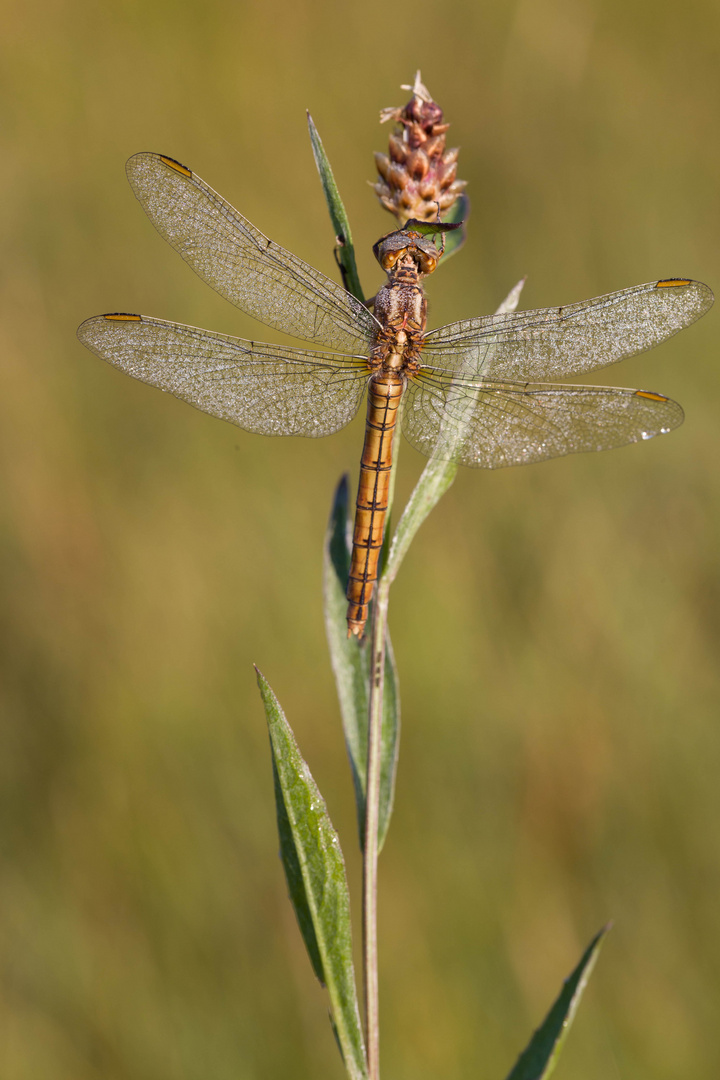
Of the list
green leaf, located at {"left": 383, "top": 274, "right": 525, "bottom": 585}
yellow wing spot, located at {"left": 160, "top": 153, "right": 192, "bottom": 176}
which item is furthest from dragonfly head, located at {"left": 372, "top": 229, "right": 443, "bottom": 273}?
yellow wing spot, located at {"left": 160, "top": 153, "right": 192, "bottom": 176}

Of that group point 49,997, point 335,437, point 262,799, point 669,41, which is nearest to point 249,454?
point 335,437

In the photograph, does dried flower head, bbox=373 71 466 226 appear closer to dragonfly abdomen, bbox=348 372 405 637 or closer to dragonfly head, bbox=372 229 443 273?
dragonfly head, bbox=372 229 443 273

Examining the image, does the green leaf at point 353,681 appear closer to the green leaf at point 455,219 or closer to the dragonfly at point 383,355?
the dragonfly at point 383,355

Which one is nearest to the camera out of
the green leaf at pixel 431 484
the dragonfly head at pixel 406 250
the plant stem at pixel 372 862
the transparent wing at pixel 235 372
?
the plant stem at pixel 372 862

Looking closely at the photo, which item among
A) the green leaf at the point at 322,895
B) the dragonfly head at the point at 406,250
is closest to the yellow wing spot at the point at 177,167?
the dragonfly head at the point at 406,250

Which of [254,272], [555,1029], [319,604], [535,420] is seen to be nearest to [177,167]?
[254,272]

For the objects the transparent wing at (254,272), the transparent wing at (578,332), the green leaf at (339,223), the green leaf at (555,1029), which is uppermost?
the transparent wing at (254,272)
